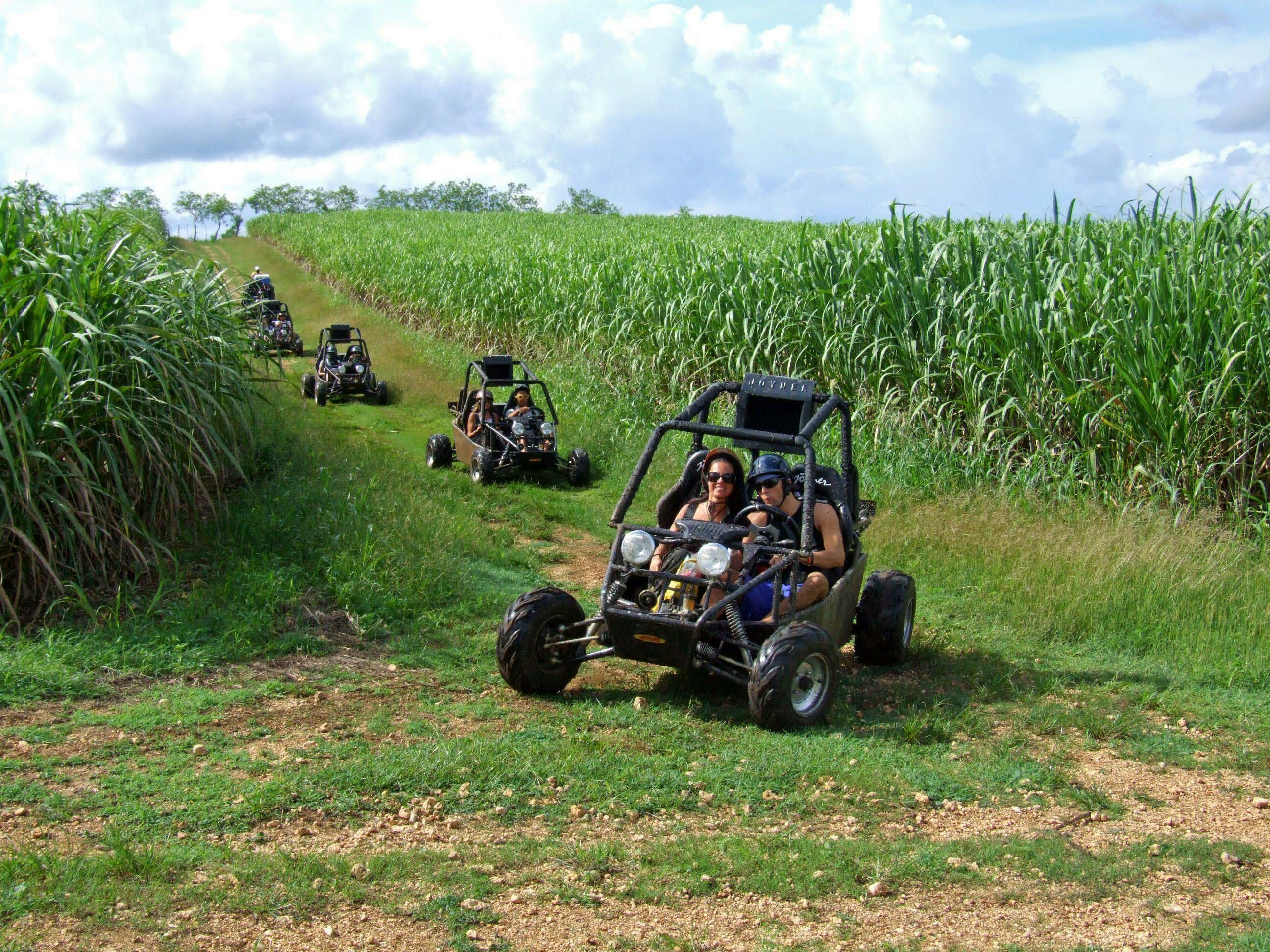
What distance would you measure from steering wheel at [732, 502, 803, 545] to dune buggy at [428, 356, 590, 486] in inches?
225

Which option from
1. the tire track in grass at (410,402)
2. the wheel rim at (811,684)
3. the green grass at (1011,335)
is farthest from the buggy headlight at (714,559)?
the green grass at (1011,335)

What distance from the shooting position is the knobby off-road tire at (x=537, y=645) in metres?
5.98

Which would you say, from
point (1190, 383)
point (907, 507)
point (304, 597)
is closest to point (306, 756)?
point (304, 597)

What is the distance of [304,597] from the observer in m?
7.28

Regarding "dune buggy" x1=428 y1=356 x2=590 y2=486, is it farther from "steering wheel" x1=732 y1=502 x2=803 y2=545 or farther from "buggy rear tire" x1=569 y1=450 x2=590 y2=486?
"steering wheel" x1=732 y1=502 x2=803 y2=545

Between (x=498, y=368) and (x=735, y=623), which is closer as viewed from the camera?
(x=735, y=623)

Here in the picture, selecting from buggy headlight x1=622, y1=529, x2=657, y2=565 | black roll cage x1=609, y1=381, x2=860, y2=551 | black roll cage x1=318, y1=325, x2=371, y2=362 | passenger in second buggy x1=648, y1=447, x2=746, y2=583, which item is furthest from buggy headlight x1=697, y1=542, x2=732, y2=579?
black roll cage x1=318, y1=325, x2=371, y2=362

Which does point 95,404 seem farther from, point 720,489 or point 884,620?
point 884,620

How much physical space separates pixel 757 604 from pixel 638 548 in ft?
2.33

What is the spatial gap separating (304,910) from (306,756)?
1.52m

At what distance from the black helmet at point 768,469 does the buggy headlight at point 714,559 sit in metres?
0.98

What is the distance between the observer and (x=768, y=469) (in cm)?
659

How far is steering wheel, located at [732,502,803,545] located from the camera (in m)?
6.50

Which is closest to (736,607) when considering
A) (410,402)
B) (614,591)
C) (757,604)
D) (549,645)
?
(757,604)
